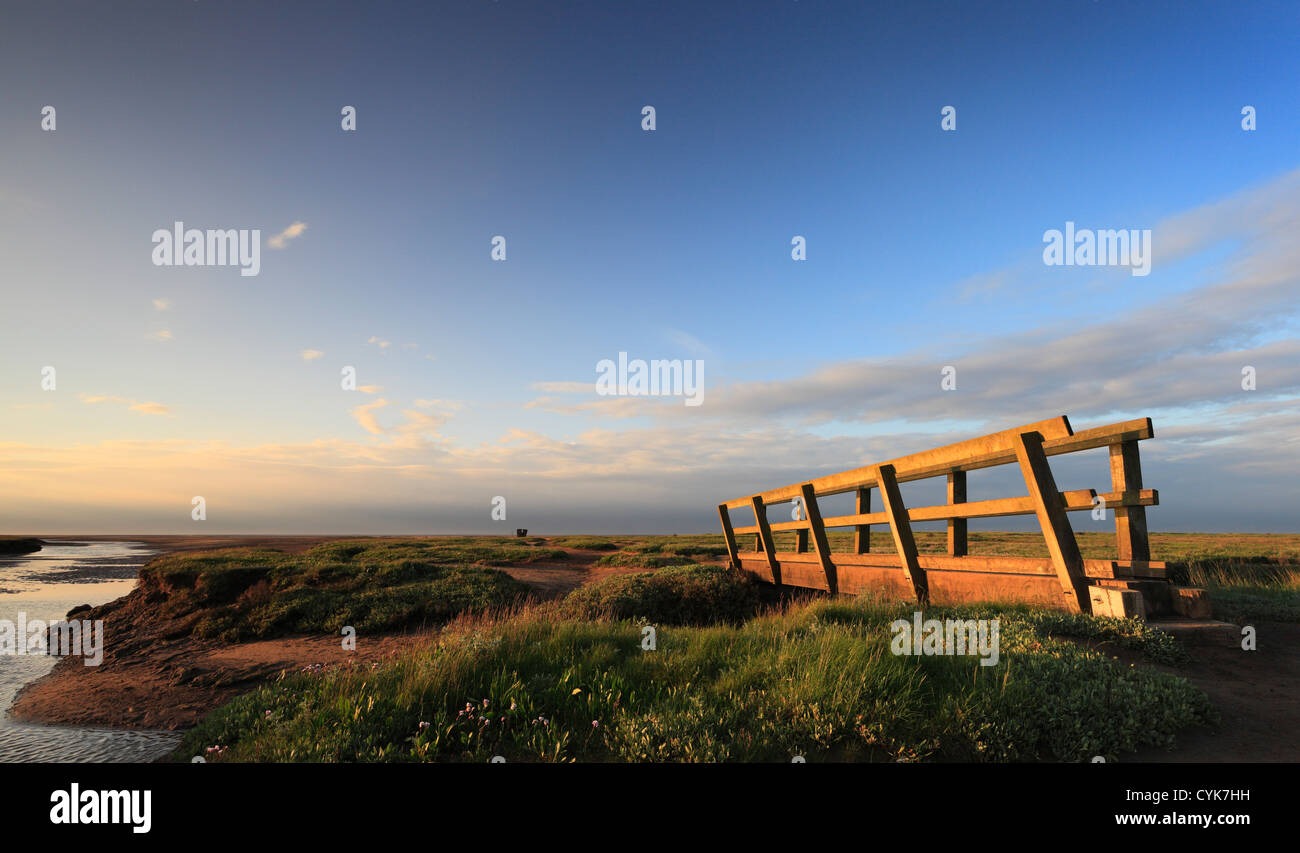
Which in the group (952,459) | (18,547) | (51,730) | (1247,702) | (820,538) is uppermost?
(952,459)

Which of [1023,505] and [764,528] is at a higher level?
[1023,505]

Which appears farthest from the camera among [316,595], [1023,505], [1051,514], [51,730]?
[316,595]

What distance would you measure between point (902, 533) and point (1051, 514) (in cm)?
274

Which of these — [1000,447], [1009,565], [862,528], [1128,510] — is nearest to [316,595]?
[862,528]

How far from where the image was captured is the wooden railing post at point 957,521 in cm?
903

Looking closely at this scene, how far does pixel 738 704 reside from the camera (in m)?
4.79

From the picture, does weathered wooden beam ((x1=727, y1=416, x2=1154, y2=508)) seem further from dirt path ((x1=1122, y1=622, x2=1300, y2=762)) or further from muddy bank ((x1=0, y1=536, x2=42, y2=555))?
muddy bank ((x1=0, y1=536, x2=42, y2=555))

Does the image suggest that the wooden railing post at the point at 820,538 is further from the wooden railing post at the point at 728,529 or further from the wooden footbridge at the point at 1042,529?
the wooden railing post at the point at 728,529

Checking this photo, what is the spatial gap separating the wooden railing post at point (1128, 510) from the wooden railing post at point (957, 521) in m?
1.98

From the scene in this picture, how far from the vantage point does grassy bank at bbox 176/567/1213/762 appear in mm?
4258

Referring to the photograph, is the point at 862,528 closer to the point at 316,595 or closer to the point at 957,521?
the point at 957,521

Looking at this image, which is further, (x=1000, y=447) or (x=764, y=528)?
(x=764, y=528)
